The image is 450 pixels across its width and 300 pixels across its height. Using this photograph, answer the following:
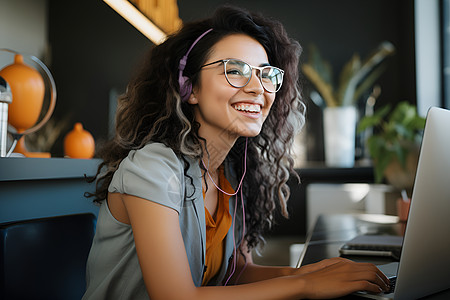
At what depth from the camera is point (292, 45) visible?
1.32m

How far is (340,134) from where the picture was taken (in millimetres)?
3828

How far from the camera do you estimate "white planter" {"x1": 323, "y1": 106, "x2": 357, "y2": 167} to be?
149 inches

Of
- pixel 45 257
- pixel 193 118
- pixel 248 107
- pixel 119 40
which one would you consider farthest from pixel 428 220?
pixel 119 40

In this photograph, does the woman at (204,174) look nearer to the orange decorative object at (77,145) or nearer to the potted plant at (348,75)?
the orange decorative object at (77,145)

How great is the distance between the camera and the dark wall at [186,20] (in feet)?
13.3

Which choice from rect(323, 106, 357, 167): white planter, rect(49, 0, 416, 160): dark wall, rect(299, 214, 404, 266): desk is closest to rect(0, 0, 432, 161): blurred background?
rect(49, 0, 416, 160): dark wall

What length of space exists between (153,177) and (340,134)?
3.22 meters

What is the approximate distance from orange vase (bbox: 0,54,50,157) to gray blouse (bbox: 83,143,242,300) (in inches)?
23.1

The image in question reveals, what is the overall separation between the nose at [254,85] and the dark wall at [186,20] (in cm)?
291

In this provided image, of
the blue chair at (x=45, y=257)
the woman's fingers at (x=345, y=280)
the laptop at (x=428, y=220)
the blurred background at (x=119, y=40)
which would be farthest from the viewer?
the blurred background at (x=119, y=40)

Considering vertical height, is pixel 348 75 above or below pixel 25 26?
below

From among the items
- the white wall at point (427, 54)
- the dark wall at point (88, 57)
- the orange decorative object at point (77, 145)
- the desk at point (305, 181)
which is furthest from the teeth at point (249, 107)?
the dark wall at point (88, 57)

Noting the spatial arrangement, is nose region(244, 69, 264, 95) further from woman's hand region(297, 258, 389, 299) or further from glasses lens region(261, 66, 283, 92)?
woman's hand region(297, 258, 389, 299)

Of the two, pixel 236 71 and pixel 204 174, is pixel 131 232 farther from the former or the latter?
pixel 236 71
